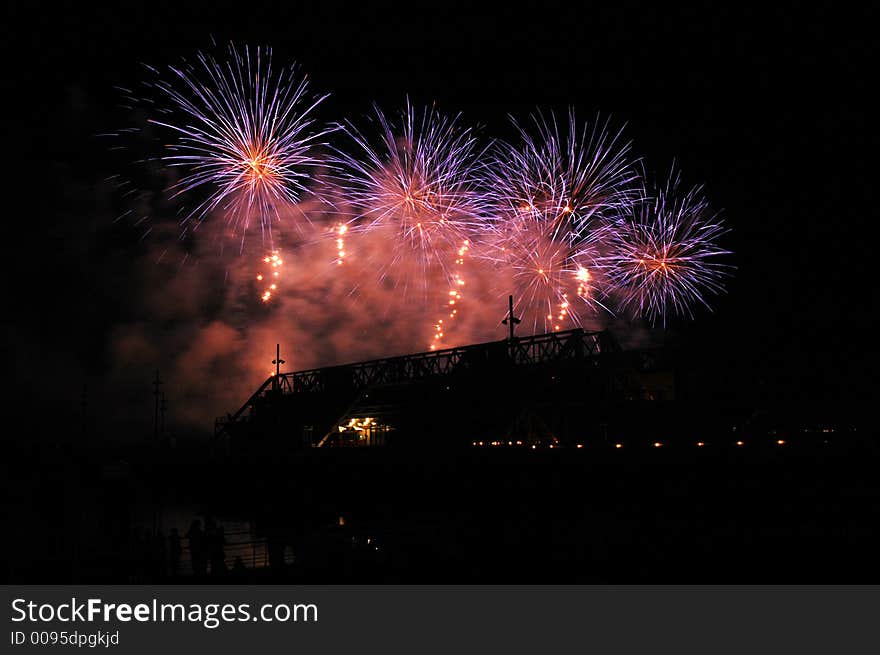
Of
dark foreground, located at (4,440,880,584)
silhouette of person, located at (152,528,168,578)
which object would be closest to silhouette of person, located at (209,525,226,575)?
dark foreground, located at (4,440,880,584)

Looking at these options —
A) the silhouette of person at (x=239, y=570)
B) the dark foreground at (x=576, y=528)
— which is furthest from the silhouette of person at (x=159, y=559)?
the silhouette of person at (x=239, y=570)

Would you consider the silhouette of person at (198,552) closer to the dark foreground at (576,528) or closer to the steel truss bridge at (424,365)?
the dark foreground at (576,528)

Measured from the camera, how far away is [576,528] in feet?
54.1

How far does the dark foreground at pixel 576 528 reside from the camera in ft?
44.1

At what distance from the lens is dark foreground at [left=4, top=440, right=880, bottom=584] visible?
44.1 feet

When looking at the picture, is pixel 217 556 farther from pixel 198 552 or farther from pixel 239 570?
pixel 239 570

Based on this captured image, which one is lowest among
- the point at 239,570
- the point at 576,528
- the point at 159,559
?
the point at 239,570

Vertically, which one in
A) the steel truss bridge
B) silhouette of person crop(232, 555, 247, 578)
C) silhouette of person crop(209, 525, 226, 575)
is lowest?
silhouette of person crop(232, 555, 247, 578)

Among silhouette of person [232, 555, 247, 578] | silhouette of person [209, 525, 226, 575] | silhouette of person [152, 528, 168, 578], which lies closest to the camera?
silhouette of person [232, 555, 247, 578]

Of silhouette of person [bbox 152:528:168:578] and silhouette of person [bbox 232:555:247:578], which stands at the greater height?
silhouette of person [bbox 152:528:168:578]

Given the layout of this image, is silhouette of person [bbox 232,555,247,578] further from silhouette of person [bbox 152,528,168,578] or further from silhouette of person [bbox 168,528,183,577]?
silhouette of person [bbox 152,528,168,578]

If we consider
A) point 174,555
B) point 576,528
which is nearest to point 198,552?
point 174,555

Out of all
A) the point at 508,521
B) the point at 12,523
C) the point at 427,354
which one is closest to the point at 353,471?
the point at 427,354
